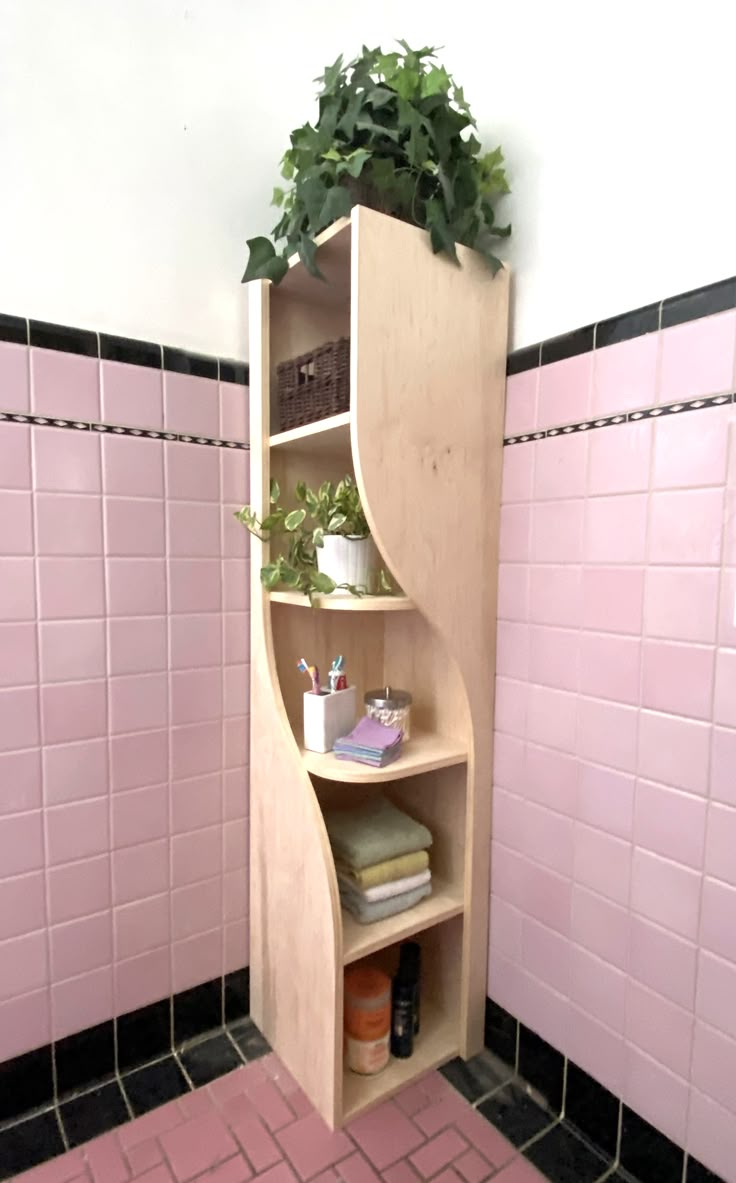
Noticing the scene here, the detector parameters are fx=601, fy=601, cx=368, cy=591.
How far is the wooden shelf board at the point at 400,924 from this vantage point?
1.05m

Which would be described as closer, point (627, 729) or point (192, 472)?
point (627, 729)

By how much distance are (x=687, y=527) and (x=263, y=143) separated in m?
1.08

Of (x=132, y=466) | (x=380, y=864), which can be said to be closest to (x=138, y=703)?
(x=132, y=466)

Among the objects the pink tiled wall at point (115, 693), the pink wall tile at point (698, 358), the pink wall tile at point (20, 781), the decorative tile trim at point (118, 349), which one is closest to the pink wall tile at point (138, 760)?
the pink tiled wall at point (115, 693)

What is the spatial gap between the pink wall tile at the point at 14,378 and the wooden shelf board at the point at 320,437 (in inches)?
16.1

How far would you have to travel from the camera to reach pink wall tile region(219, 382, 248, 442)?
1.17m

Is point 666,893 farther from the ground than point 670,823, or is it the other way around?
point 670,823

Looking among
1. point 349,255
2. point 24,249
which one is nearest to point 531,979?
point 349,255

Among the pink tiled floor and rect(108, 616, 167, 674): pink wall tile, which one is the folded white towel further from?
rect(108, 616, 167, 674): pink wall tile

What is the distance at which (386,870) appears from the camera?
1.12m

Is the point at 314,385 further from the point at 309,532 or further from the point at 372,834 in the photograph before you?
the point at 372,834

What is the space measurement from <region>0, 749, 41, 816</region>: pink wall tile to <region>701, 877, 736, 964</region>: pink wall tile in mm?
1065

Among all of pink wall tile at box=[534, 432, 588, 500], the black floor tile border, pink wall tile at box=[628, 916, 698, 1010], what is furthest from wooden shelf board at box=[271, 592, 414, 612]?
the black floor tile border

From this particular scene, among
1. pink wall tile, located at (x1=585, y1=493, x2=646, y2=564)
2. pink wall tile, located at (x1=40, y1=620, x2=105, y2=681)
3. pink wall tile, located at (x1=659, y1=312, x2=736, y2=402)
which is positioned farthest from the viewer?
pink wall tile, located at (x1=40, y1=620, x2=105, y2=681)
